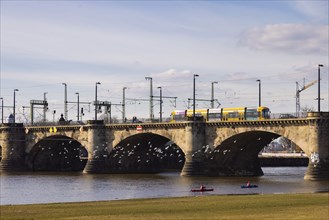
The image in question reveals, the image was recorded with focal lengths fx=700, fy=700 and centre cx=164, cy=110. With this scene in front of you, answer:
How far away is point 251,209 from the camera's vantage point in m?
51.7

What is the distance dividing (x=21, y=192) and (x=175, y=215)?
40.6 metres

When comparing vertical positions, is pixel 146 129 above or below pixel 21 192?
above

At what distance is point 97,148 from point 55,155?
2704cm

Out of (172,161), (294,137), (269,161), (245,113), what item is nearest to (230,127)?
(245,113)

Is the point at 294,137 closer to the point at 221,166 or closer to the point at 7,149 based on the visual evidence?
the point at 221,166

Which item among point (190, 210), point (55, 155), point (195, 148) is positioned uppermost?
point (195, 148)

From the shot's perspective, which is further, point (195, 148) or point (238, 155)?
point (238, 155)

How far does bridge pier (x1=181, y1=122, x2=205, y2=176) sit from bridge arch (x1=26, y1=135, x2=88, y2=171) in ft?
125

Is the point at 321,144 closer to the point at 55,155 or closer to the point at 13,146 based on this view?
the point at 13,146

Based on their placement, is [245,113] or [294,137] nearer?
[294,137]

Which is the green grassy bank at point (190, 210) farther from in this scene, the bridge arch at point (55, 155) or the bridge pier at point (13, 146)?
the bridge pier at point (13, 146)

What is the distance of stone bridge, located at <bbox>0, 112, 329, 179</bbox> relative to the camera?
9531cm

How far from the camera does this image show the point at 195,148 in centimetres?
10931

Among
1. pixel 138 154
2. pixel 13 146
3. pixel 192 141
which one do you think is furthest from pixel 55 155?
pixel 192 141
